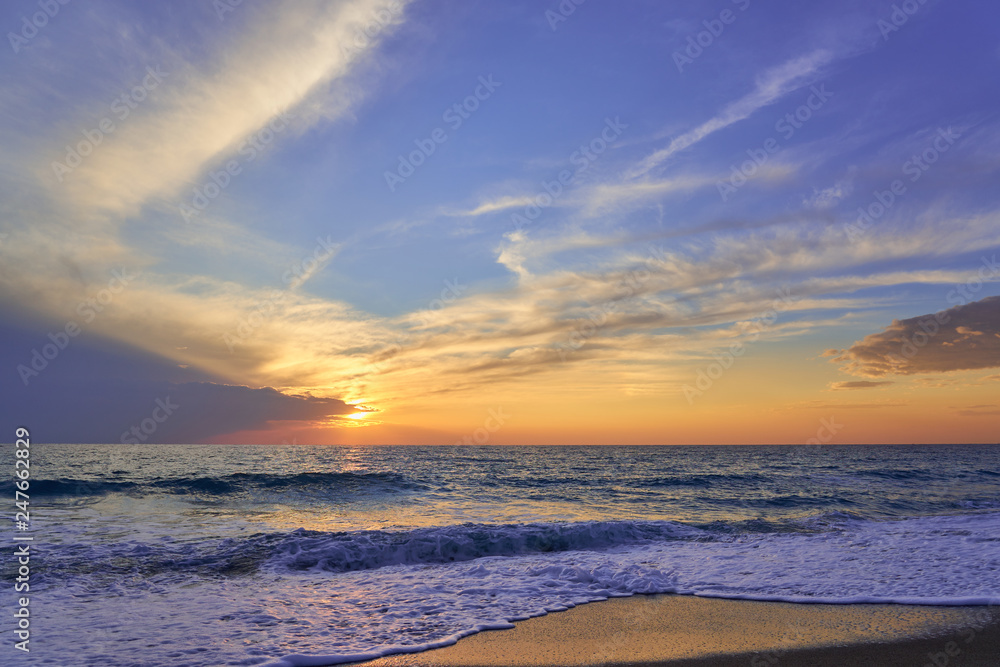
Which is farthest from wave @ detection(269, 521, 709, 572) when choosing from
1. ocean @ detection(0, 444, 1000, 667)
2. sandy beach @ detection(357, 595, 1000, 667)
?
sandy beach @ detection(357, 595, 1000, 667)

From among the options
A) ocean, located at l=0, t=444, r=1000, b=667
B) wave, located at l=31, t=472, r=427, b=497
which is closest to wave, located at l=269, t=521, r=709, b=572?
ocean, located at l=0, t=444, r=1000, b=667

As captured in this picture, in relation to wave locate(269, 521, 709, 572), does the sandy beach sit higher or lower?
higher

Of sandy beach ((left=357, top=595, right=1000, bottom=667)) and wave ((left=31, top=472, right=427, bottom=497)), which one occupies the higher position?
sandy beach ((left=357, top=595, right=1000, bottom=667))

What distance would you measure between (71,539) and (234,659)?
11.8 meters

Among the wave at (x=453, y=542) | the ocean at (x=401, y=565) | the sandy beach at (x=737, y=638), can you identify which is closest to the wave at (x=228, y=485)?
the ocean at (x=401, y=565)

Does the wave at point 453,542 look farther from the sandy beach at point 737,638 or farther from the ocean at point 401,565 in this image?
the sandy beach at point 737,638

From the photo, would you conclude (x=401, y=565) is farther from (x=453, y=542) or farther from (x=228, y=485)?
(x=228, y=485)

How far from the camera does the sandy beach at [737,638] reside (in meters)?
6.90

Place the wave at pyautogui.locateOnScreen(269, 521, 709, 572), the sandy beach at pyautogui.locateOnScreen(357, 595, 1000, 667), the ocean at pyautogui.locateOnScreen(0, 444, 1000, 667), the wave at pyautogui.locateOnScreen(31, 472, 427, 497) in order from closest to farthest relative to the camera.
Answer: the sandy beach at pyautogui.locateOnScreen(357, 595, 1000, 667)
the ocean at pyautogui.locateOnScreen(0, 444, 1000, 667)
the wave at pyautogui.locateOnScreen(269, 521, 709, 572)
the wave at pyautogui.locateOnScreen(31, 472, 427, 497)

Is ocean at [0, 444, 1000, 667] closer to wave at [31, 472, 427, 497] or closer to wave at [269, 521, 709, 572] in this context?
wave at [269, 521, 709, 572]

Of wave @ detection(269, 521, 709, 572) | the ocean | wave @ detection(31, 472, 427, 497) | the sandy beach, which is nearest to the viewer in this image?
the sandy beach

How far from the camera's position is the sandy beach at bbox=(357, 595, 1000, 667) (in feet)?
22.6

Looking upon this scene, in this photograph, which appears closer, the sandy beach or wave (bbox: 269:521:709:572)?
the sandy beach

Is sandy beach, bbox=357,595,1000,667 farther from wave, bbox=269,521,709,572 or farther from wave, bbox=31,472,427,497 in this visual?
wave, bbox=31,472,427,497
